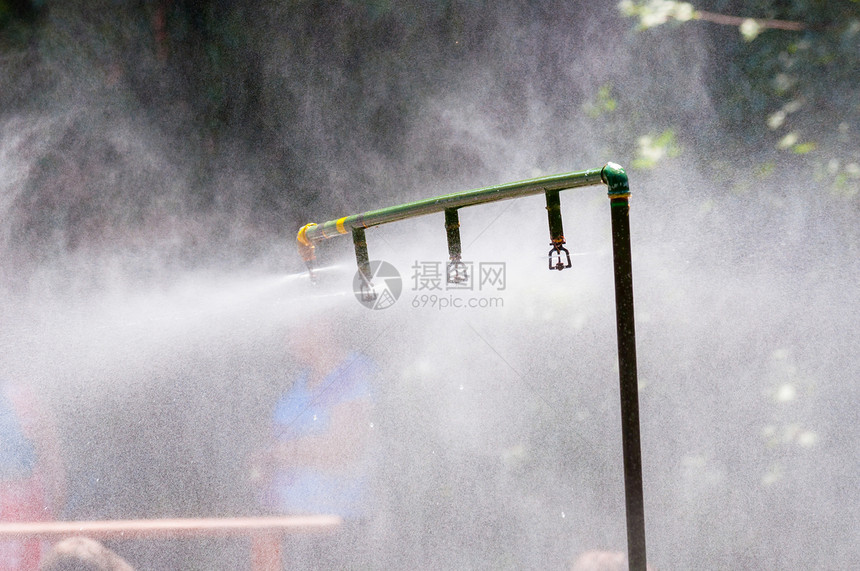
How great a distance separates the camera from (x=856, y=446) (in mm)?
3912

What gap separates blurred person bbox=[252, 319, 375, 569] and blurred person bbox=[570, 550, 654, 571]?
1485 mm

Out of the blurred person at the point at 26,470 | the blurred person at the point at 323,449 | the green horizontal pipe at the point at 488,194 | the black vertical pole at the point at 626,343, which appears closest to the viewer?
the black vertical pole at the point at 626,343

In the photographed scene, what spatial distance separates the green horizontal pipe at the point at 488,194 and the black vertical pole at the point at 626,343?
52 mm

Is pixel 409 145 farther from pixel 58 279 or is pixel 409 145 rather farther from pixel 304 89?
pixel 58 279

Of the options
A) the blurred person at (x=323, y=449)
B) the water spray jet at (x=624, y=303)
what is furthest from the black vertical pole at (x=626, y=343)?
the blurred person at (x=323, y=449)

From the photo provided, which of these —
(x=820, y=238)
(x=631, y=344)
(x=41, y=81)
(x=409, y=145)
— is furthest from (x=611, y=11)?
(x=41, y=81)

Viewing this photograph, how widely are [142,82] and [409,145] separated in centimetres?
197

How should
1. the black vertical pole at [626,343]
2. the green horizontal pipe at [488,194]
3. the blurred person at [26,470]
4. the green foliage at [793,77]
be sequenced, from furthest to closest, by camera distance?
1. the green foliage at [793,77]
2. the blurred person at [26,470]
3. the green horizontal pipe at [488,194]
4. the black vertical pole at [626,343]

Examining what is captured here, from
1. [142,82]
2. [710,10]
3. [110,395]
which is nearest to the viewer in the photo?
[110,395]

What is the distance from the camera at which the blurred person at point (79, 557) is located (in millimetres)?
3572

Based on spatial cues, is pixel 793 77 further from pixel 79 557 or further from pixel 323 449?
pixel 79 557

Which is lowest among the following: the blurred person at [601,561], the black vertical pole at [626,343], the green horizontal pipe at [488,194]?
the blurred person at [601,561]

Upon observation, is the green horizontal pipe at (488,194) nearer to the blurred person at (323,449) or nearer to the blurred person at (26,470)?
the blurred person at (323,449)

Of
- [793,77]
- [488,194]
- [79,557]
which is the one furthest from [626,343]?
[79,557]
